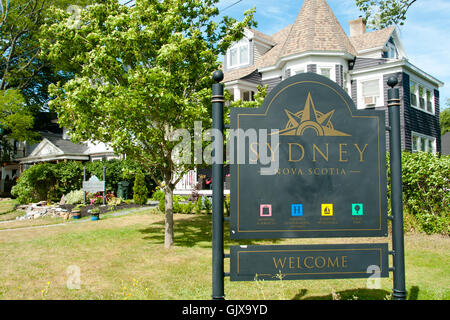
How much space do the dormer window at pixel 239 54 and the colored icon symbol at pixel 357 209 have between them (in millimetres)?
22230

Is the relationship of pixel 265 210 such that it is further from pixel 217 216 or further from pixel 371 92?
pixel 371 92

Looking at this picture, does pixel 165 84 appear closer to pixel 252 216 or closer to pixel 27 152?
pixel 252 216

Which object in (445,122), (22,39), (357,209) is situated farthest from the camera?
(445,122)

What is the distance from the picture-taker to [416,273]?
670cm

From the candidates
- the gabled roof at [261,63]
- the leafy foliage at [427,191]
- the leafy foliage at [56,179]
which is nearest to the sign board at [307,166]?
the leafy foliage at [427,191]

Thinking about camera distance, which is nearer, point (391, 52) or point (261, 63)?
point (391, 52)

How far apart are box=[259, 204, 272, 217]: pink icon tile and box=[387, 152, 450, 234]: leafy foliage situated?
824 centimetres

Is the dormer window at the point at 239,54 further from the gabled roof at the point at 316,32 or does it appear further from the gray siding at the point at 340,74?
the gray siding at the point at 340,74

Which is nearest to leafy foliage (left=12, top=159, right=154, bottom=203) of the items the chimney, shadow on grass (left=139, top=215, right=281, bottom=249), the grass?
shadow on grass (left=139, top=215, right=281, bottom=249)

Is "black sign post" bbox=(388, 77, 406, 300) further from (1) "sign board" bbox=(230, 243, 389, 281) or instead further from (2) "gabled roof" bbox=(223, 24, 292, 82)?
(2) "gabled roof" bbox=(223, 24, 292, 82)

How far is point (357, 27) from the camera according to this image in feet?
82.6

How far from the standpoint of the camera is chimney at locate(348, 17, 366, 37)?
82.2 feet

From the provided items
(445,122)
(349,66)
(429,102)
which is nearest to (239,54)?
(349,66)

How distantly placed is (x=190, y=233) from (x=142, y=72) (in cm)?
577
